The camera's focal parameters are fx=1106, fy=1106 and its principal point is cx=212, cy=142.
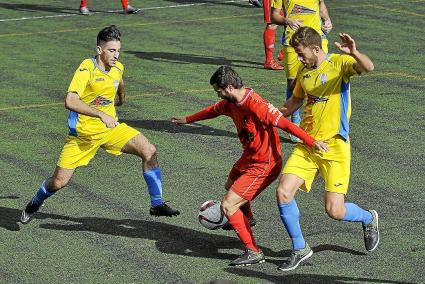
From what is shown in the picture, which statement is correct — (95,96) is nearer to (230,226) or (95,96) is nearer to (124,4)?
(230,226)

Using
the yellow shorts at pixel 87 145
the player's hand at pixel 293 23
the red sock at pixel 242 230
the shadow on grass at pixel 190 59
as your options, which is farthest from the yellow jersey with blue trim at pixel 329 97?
the shadow on grass at pixel 190 59

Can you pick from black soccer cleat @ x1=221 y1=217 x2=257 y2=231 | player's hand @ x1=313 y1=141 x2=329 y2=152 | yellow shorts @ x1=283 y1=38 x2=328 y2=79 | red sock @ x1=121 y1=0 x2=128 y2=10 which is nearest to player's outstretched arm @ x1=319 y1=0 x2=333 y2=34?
yellow shorts @ x1=283 y1=38 x2=328 y2=79

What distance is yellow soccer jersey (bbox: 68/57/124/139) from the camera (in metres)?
12.4

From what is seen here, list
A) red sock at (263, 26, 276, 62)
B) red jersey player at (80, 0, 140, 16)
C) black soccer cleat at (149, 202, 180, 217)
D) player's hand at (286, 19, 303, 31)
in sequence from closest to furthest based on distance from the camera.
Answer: black soccer cleat at (149, 202, 180, 217)
player's hand at (286, 19, 303, 31)
red sock at (263, 26, 276, 62)
red jersey player at (80, 0, 140, 16)

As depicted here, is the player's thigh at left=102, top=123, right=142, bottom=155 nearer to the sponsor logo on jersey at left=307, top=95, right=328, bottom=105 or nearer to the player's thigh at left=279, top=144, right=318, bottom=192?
the player's thigh at left=279, top=144, right=318, bottom=192

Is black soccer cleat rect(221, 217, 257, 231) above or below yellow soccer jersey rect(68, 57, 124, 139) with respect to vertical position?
below

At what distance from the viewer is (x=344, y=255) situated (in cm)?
1156

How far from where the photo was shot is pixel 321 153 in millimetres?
11359

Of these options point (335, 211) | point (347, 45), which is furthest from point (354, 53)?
point (335, 211)

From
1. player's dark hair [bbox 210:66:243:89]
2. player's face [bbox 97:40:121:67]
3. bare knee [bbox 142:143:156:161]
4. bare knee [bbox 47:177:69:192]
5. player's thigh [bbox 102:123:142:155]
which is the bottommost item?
bare knee [bbox 47:177:69:192]

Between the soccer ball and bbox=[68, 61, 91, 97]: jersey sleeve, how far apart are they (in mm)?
1890

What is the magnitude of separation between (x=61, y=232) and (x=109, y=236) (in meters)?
0.57

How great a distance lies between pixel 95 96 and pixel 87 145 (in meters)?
0.57

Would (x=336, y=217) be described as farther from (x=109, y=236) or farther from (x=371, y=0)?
(x=371, y=0)
